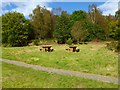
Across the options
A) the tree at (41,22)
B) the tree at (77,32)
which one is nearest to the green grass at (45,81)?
the tree at (77,32)

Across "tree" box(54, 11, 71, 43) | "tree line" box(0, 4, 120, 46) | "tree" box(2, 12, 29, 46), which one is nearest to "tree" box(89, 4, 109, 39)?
"tree line" box(0, 4, 120, 46)

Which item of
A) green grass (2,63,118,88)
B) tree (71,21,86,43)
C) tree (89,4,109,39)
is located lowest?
green grass (2,63,118,88)

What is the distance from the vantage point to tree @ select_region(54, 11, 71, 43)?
4034 cm

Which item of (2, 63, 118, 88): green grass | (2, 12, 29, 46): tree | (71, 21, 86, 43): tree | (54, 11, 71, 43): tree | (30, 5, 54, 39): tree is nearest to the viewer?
(2, 63, 118, 88): green grass

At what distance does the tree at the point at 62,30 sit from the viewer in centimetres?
4034

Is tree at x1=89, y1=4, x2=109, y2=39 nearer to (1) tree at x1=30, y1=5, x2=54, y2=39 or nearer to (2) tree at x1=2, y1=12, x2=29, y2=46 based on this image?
(1) tree at x1=30, y1=5, x2=54, y2=39

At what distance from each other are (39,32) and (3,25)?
7269 mm

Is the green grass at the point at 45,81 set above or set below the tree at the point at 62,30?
below

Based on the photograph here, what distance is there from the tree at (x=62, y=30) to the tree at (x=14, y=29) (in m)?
5.07

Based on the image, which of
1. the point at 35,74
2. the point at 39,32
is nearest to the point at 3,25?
the point at 39,32

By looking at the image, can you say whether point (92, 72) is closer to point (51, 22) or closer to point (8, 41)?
point (8, 41)

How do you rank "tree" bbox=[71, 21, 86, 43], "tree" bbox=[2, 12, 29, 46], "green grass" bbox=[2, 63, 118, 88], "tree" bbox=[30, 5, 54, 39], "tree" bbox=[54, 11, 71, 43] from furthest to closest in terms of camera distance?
"tree" bbox=[30, 5, 54, 39]
"tree" bbox=[54, 11, 71, 43]
"tree" bbox=[2, 12, 29, 46]
"tree" bbox=[71, 21, 86, 43]
"green grass" bbox=[2, 63, 118, 88]

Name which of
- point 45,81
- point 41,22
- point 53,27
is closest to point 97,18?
point 53,27

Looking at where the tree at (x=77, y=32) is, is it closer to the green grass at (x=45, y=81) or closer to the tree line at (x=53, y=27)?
the tree line at (x=53, y=27)
